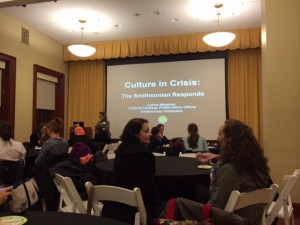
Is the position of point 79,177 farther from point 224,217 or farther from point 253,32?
point 253,32

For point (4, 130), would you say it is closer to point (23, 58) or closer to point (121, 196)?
point (121, 196)

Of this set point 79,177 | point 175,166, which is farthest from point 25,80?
point 175,166

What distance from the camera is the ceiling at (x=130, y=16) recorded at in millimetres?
5699

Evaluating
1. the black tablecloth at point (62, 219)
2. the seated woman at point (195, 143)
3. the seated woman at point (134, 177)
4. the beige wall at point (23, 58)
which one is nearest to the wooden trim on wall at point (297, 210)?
the seated woman at point (195, 143)

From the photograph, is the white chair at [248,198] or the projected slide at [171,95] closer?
the white chair at [248,198]

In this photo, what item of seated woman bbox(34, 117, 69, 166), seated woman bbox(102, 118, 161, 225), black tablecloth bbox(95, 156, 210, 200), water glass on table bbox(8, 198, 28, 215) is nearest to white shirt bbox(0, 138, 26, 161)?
seated woman bbox(34, 117, 69, 166)

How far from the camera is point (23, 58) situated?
673 cm

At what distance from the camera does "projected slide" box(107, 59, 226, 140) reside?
7578 millimetres

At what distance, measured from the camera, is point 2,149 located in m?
3.80

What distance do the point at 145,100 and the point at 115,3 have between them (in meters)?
3.12

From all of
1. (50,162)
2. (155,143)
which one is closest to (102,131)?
(155,143)

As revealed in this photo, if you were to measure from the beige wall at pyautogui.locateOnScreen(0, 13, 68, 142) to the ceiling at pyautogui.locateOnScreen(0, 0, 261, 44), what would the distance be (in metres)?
0.22

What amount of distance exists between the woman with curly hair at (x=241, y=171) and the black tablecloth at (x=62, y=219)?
0.85m

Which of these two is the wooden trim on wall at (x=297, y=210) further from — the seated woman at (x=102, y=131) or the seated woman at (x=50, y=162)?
the seated woman at (x=102, y=131)
